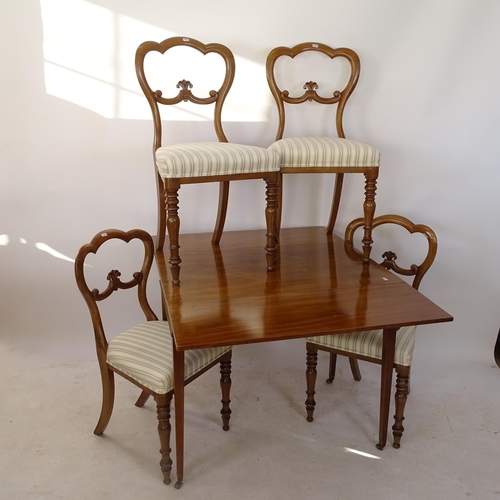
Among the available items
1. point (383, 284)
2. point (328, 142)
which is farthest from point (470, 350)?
point (328, 142)

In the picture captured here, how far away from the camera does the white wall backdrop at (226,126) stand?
244cm

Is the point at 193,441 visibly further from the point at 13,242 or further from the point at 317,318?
the point at 13,242

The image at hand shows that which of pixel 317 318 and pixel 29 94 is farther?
pixel 29 94

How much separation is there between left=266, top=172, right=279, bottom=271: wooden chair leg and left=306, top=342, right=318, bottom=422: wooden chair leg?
0.42 m

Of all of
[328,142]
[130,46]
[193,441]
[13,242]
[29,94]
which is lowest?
[193,441]

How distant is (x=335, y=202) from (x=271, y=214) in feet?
2.21

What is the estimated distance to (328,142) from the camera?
232 centimetres

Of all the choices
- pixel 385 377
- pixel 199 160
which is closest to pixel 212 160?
pixel 199 160

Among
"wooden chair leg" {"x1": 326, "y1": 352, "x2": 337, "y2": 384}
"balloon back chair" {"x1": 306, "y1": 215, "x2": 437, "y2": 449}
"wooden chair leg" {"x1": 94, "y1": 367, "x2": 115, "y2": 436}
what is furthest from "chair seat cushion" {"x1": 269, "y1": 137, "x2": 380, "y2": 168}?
"wooden chair leg" {"x1": 94, "y1": 367, "x2": 115, "y2": 436}

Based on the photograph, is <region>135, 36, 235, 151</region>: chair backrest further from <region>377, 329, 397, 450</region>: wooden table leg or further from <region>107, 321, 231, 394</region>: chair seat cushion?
<region>377, 329, 397, 450</region>: wooden table leg

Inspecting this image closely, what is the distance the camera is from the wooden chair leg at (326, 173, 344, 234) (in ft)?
8.68

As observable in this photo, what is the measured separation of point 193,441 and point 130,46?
177 cm

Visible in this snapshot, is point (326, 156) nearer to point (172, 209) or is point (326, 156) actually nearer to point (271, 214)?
point (271, 214)

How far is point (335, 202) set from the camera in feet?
8.80
